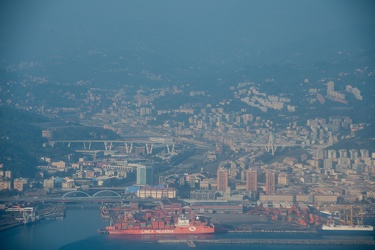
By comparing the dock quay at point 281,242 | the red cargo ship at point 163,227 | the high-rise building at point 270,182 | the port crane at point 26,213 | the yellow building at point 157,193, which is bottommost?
the dock quay at point 281,242

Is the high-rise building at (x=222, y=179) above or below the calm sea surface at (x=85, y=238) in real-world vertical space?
above

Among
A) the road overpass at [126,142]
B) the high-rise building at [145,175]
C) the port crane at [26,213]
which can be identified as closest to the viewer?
the port crane at [26,213]

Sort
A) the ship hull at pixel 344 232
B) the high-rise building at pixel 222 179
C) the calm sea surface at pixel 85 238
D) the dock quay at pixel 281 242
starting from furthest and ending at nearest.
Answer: the high-rise building at pixel 222 179, the ship hull at pixel 344 232, the dock quay at pixel 281 242, the calm sea surface at pixel 85 238

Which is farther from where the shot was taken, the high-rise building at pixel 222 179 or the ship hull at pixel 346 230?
the high-rise building at pixel 222 179

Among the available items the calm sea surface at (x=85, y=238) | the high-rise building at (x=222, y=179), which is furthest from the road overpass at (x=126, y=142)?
the calm sea surface at (x=85, y=238)

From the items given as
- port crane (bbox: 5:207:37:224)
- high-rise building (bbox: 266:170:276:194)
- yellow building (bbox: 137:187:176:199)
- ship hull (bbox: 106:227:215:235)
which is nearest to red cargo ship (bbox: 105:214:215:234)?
ship hull (bbox: 106:227:215:235)

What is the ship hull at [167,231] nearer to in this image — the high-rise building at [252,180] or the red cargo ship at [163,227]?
the red cargo ship at [163,227]

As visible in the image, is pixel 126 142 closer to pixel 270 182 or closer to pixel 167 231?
pixel 270 182

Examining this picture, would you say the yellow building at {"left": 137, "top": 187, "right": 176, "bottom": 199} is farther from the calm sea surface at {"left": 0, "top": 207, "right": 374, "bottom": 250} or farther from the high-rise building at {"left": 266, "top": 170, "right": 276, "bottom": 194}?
the calm sea surface at {"left": 0, "top": 207, "right": 374, "bottom": 250}
